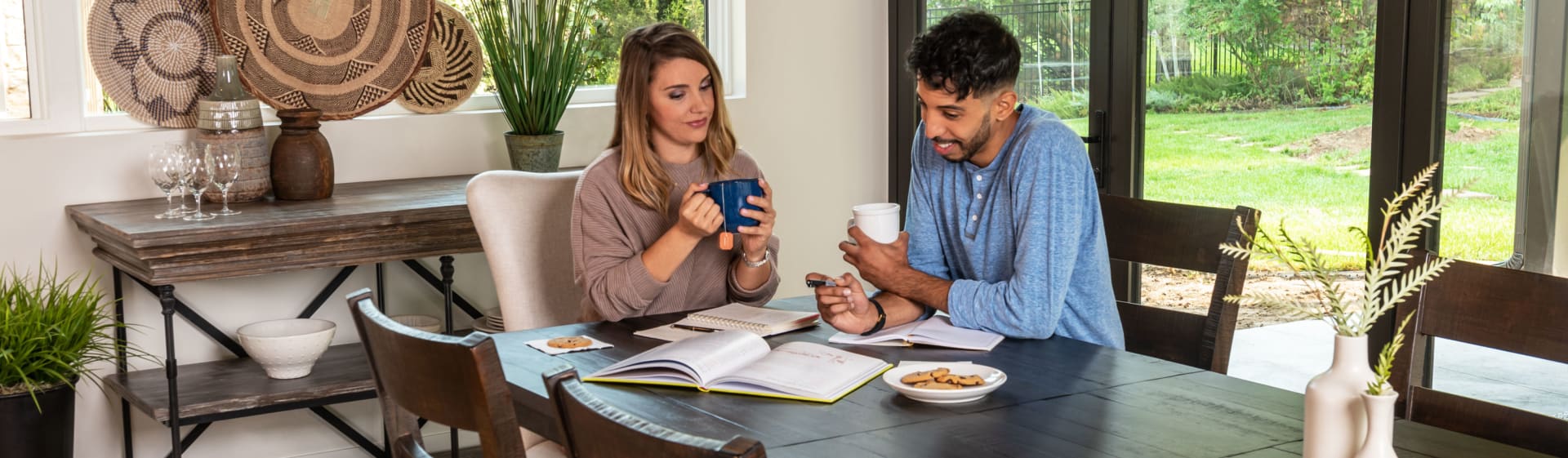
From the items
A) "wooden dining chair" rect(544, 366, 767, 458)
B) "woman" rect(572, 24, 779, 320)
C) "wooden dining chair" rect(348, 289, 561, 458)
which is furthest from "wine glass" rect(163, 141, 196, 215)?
"wooden dining chair" rect(544, 366, 767, 458)

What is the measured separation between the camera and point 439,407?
4.93 feet

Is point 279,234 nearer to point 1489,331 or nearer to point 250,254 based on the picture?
point 250,254

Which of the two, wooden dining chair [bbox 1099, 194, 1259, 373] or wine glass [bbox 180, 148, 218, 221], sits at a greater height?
wine glass [bbox 180, 148, 218, 221]

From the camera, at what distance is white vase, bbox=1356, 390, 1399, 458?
3.84 feet

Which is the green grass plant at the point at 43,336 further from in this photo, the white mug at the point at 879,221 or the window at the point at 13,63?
the white mug at the point at 879,221

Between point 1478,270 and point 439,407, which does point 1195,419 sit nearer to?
point 1478,270

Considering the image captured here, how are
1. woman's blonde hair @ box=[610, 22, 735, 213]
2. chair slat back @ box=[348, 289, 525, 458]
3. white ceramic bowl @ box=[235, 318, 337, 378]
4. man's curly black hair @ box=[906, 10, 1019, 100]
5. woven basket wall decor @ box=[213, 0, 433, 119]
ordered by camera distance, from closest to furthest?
chair slat back @ box=[348, 289, 525, 458]
man's curly black hair @ box=[906, 10, 1019, 100]
woman's blonde hair @ box=[610, 22, 735, 213]
white ceramic bowl @ box=[235, 318, 337, 378]
woven basket wall decor @ box=[213, 0, 433, 119]

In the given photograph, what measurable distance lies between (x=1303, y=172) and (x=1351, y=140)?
0.18 m

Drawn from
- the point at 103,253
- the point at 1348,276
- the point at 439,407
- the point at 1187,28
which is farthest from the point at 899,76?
the point at 439,407

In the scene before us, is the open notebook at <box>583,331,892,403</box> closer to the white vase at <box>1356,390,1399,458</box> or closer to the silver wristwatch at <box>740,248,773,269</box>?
the silver wristwatch at <box>740,248,773,269</box>

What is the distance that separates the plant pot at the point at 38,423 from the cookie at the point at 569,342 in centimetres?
147

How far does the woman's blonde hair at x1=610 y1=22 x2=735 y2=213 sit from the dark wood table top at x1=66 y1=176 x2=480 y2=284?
2.44 feet

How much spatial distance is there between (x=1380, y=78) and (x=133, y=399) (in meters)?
2.78

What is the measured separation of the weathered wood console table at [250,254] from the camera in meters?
2.89
